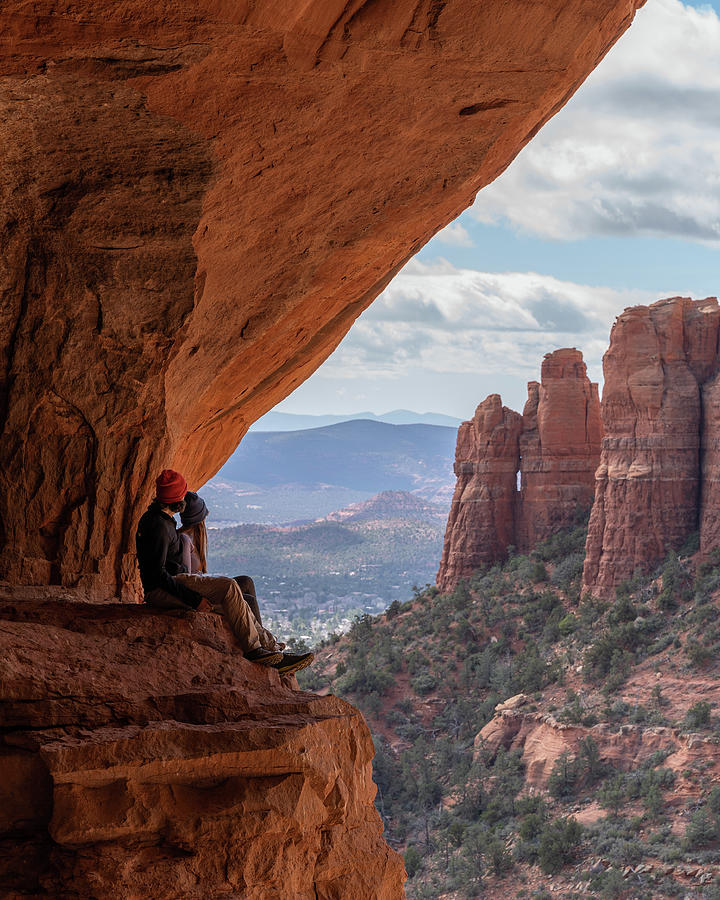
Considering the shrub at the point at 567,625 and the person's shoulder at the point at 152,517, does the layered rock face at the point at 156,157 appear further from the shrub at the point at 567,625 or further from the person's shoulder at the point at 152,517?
the shrub at the point at 567,625

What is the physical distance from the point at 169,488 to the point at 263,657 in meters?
1.45

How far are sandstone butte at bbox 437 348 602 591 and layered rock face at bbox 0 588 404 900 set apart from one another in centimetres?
5209

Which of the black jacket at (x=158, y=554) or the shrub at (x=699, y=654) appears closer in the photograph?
the black jacket at (x=158, y=554)

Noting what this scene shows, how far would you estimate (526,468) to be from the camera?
58.7 meters

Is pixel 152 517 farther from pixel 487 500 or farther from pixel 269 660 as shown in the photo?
pixel 487 500

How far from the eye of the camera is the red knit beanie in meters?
7.39

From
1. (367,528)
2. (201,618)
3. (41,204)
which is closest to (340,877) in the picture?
(201,618)

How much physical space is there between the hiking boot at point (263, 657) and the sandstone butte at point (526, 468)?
2026 inches

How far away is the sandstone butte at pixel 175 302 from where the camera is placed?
525 centimetres

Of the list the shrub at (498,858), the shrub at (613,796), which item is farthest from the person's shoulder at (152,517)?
the shrub at (613,796)

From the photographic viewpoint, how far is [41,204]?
7508 millimetres

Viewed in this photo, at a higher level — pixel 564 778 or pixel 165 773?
pixel 165 773

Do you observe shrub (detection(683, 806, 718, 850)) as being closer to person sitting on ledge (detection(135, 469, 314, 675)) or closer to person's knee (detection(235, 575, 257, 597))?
person's knee (detection(235, 575, 257, 597))

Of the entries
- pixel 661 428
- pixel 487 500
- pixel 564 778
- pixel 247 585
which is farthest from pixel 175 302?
pixel 487 500
